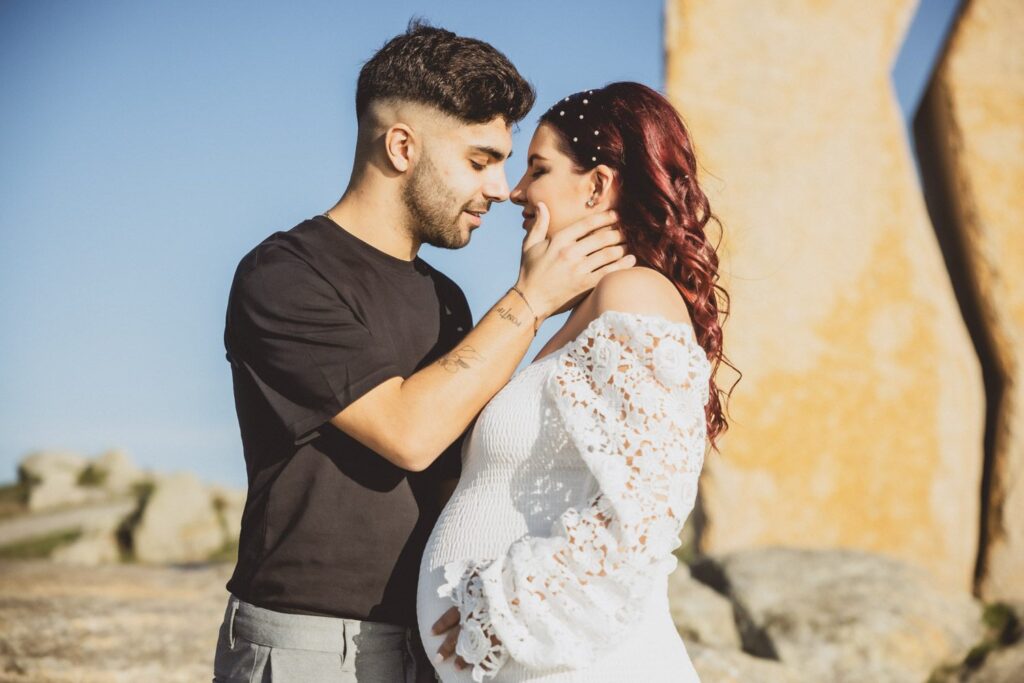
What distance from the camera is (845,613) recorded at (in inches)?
198

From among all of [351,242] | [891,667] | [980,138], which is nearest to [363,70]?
[351,242]

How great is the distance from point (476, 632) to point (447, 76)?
154cm

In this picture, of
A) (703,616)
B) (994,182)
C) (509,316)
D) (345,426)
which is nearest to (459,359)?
(509,316)

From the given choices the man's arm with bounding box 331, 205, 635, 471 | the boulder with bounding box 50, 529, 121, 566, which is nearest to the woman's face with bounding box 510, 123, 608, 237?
the man's arm with bounding box 331, 205, 635, 471

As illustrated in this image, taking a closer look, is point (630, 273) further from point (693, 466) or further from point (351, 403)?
point (351, 403)

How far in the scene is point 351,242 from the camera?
2.48 m

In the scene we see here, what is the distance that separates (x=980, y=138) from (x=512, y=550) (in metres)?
5.98

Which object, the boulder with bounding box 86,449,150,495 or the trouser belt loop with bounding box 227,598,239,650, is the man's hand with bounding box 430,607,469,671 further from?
the boulder with bounding box 86,449,150,495

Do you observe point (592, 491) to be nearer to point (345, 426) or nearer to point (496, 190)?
point (345, 426)

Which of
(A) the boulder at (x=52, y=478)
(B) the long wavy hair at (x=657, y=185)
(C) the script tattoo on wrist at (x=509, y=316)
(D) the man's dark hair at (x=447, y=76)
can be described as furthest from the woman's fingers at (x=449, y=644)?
(A) the boulder at (x=52, y=478)

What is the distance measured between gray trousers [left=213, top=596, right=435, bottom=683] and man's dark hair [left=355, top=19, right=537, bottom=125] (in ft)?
4.68

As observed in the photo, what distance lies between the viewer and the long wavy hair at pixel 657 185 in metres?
2.32

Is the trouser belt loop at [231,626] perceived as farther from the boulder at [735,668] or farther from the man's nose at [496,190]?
the boulder at [735,668]

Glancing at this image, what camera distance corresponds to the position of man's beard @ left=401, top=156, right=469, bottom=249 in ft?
8.53
